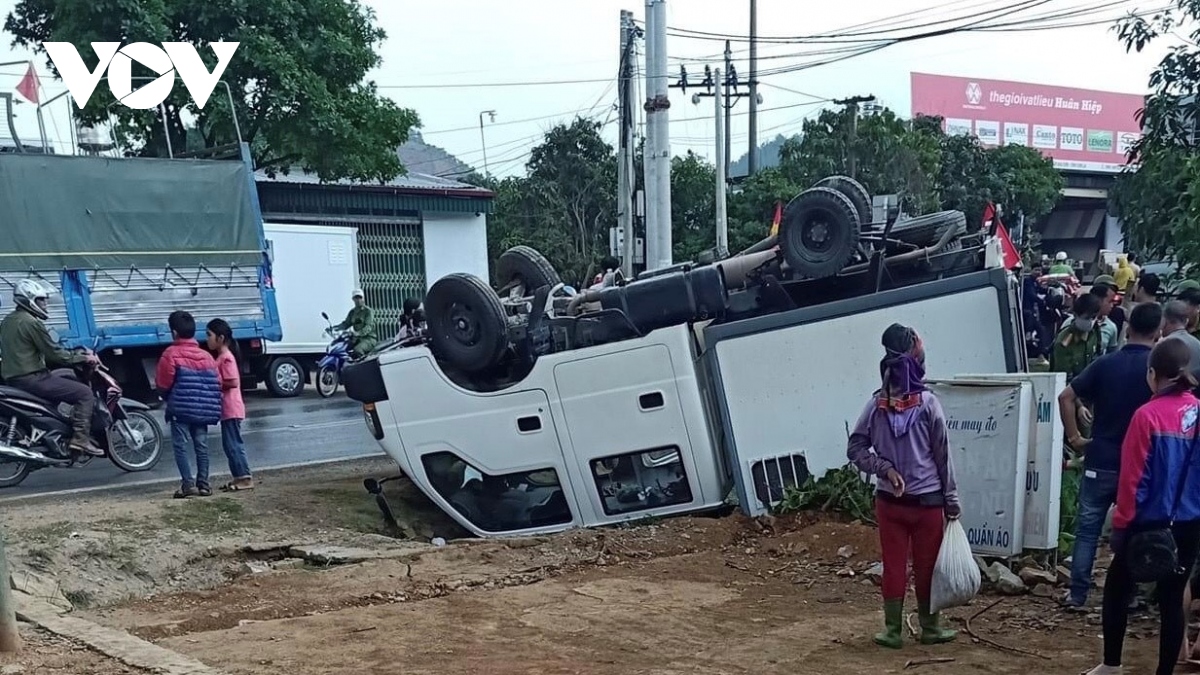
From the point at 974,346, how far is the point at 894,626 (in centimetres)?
276

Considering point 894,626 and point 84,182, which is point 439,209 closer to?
point 84,182

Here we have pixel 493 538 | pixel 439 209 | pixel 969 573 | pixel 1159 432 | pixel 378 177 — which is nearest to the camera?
pixel 1159 432

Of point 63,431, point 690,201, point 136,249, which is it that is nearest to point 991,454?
point 63,431

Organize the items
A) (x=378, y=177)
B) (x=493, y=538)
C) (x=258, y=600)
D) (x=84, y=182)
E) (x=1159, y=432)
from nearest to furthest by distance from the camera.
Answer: (x=1159, y=432)
(x=258, y=600)
(x=493, y=538)
(x=84, y=182)
(x=378, y=177)

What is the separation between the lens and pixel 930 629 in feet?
18.0

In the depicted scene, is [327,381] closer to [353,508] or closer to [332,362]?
[332,362]

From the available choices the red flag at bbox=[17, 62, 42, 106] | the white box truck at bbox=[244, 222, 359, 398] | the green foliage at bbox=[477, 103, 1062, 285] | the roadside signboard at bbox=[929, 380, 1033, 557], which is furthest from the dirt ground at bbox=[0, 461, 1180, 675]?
the green foliage at bbox=[477, 103, 1062, 285]

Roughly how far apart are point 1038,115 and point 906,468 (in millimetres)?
49110

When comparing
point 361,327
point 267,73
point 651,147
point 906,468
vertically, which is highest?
point 267,73

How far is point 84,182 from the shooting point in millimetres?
14875

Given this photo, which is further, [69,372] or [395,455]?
[69,372]

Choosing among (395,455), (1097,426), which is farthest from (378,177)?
(1097,426)

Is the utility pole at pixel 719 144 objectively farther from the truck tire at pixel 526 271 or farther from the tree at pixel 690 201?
the truck tire at pixel 526 271

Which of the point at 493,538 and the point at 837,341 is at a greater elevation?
the point at 837,341
